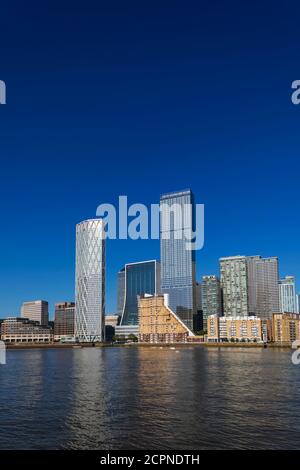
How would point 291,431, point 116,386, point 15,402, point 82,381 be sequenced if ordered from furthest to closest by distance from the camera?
point 82,381 → point 116,386 → point 15,402 → point 291,431

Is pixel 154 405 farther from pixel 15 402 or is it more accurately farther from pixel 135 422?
pixel 15 402

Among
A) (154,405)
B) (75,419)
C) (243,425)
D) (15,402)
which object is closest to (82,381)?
(15,402)

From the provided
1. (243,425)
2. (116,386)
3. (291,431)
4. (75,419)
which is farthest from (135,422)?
(116,386)

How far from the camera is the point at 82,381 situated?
69.7m

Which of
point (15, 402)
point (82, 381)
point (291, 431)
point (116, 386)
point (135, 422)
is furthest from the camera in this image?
point (82, 381)
